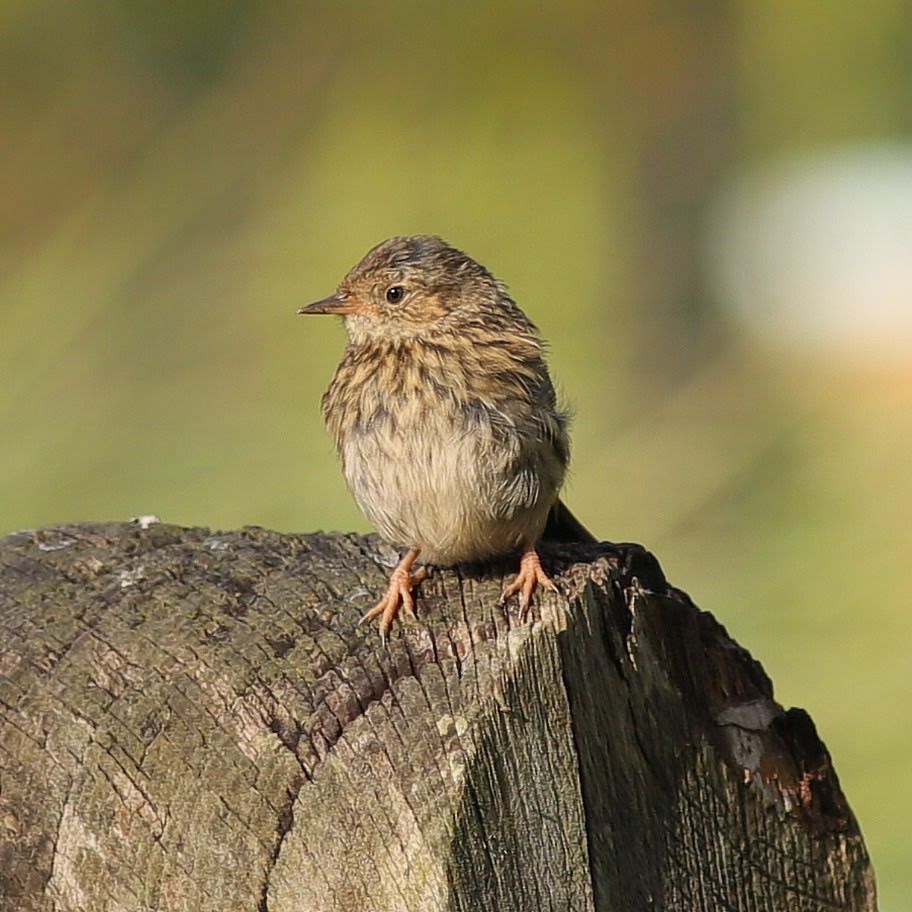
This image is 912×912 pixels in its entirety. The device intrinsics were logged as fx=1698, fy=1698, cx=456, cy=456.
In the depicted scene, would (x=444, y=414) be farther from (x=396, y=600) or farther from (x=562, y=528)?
(x=396, y=600)

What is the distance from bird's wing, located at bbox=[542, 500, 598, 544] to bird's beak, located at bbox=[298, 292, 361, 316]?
68 cm

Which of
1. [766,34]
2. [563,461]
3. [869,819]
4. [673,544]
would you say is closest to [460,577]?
[563,461]

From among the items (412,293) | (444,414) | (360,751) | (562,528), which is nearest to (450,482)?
(444,414)

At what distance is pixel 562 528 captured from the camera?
12.0ft

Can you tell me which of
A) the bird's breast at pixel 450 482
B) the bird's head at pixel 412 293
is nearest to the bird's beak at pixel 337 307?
the bird's head at pixel 412 293

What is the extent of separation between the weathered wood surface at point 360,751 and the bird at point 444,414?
1.80ft

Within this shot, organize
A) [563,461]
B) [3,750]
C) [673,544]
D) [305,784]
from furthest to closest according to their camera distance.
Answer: [673,544] < [563,461] < [3,750] < [305,784]

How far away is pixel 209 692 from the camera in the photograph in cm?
229

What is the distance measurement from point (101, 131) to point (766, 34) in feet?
10.6

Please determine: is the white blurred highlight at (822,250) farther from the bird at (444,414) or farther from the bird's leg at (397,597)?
the bird's leg at (397,597)

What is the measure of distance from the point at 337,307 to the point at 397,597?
4.71 ft

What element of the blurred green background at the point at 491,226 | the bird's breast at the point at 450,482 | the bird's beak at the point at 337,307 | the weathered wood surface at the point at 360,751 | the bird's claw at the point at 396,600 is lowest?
the weathered wood surface at the point at 360,751

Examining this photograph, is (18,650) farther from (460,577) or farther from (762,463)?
(762,463)

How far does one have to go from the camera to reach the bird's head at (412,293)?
12.6ft
